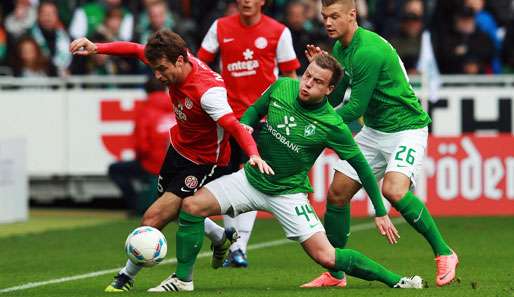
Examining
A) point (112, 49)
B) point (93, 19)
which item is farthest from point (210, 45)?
point (93, 19)

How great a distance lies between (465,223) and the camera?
16.7m

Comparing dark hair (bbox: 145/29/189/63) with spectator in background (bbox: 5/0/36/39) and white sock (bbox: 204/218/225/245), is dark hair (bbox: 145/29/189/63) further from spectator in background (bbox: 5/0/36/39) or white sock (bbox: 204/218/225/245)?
spectator in background (bbox: 5/0/36/39)

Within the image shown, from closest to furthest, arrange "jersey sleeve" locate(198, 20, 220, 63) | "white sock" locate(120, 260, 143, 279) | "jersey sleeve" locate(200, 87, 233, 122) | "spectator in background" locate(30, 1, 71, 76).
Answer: "jersey sleeve" locate(200, 87, 233, 122)
"white sock" locate(120, 260, 143, 279)
"jersey sleeve" locate(198, 20, 220, 63)
"spectator in background" locate(30, 1, 71, 76)

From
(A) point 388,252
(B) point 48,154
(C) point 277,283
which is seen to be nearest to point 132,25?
(B) point 48,154

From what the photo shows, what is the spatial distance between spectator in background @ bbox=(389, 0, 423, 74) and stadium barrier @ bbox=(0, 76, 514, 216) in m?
0.66

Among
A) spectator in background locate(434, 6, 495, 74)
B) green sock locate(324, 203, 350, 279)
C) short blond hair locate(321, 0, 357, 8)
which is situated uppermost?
short blond hair locate(321, 0, 357, 8)

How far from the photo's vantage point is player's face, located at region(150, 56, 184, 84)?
986cm

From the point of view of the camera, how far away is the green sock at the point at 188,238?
987 cm

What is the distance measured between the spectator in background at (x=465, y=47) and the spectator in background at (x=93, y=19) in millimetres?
4457

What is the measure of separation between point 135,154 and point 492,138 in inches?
175

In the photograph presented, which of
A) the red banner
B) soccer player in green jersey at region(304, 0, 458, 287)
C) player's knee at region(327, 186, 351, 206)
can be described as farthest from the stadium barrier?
player's knee at region(327, 186, 351, 206)

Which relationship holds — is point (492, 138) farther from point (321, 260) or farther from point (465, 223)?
point (321, 260)

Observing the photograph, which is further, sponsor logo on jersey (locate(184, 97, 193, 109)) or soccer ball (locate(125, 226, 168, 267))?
sponsor logo on jersey (locate(184, 97, 193, 109))

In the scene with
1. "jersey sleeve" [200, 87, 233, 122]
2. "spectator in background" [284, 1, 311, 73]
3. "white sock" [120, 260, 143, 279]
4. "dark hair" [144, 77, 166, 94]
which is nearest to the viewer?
"jersey sleeve" [200, 87, 233, 122]
